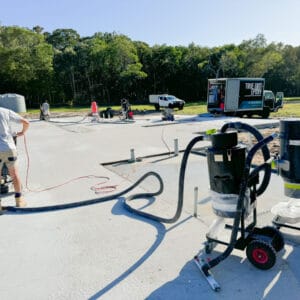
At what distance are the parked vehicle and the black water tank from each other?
16.2 metres

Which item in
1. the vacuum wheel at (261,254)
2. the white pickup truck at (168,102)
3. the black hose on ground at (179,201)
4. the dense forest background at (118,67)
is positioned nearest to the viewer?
the vacuum wheel at (261,254)

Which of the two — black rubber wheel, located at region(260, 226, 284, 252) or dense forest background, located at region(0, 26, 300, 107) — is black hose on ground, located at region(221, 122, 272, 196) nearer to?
black rubber wheel, located at region(260, 226, 284, 252)

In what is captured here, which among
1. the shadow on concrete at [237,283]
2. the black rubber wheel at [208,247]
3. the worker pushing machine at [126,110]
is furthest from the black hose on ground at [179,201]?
the worker pushing machine at [126,110]

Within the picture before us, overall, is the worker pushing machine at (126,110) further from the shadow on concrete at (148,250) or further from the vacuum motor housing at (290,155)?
the vacuum motor housing at (290,155)

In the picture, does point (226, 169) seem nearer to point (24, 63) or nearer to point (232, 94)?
point (232, 94)

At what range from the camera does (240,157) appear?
8.61 ft

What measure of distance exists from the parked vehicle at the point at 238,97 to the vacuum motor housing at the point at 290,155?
16.0m

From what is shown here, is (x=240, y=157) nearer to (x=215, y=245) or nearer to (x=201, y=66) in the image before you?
(x=215, y=245)

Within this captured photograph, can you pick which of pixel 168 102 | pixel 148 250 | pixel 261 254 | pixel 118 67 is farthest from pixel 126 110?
pixel 118 67

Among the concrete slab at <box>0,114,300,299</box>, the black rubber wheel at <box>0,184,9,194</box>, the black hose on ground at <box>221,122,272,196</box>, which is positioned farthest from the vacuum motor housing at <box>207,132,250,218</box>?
the black rubber wheel at <box>0,184,9,194</box>

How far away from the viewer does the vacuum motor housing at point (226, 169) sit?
258 centimetres

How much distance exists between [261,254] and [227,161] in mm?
886

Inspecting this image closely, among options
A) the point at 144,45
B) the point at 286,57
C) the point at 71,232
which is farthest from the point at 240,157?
the point at 286,57

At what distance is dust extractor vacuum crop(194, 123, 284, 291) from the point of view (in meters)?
2.49
